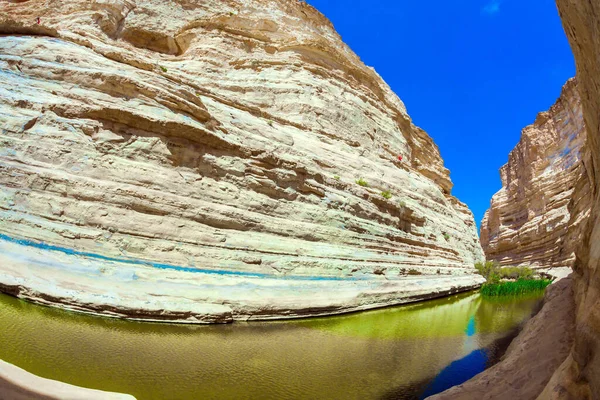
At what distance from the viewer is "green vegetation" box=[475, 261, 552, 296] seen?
1667cm

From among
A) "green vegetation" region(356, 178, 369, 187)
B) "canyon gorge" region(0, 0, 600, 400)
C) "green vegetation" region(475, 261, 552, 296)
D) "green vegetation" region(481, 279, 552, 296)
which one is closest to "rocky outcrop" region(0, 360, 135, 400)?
"canyon gorge" region(0, 0, 600, 400)

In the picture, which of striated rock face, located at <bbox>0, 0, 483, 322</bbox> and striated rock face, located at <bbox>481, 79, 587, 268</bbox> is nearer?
striated rock face, located at <bbox>0, 0, 483, 322</bbox>

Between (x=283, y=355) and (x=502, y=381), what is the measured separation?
3364 millimetres

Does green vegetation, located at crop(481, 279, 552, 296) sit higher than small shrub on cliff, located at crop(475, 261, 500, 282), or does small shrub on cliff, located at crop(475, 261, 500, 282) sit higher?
small shrub on cliff, located at crop(475, 261, 500, 282)

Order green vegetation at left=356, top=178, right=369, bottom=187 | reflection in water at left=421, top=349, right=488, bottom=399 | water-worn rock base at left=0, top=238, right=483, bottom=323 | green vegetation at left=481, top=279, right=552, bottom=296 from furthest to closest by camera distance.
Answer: green vegetation at left=481, top=279, right=552, bottom=296
green vegetation at left=356, top=178, right=369, bottom=187
water-worn rock base at left=0, top=238, right=483, bottom=323
reflection in water at left=421, top=349, right=488, bottom=399

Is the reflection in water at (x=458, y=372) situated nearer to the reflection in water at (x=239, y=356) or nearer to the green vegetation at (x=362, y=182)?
the reflection in water at (x=239, y=356)

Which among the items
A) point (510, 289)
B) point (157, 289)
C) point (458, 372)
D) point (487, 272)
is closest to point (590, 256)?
point (458, 372)

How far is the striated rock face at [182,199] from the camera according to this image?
812 cm

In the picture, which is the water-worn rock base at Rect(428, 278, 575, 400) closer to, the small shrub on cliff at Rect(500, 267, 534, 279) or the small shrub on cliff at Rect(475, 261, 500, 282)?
the small shrub on cliff at Rect(475, 261, 500, 282)

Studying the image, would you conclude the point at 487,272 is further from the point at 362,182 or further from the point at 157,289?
the point at 157,289

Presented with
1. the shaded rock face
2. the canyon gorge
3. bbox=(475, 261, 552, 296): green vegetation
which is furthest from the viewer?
bbox=(475, 261, 552, 296): green vegetation

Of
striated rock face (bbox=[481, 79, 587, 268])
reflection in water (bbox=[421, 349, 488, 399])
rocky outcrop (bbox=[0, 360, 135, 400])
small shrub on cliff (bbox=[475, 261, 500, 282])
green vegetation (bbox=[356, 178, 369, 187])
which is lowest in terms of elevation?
reflection in water (bbox=[421, 349, 488, 399])

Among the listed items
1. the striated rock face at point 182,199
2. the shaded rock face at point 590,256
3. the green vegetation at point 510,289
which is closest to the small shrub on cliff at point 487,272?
the green vegetation at point 510,289

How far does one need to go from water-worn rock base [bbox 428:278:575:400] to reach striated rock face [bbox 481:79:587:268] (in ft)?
73.9
